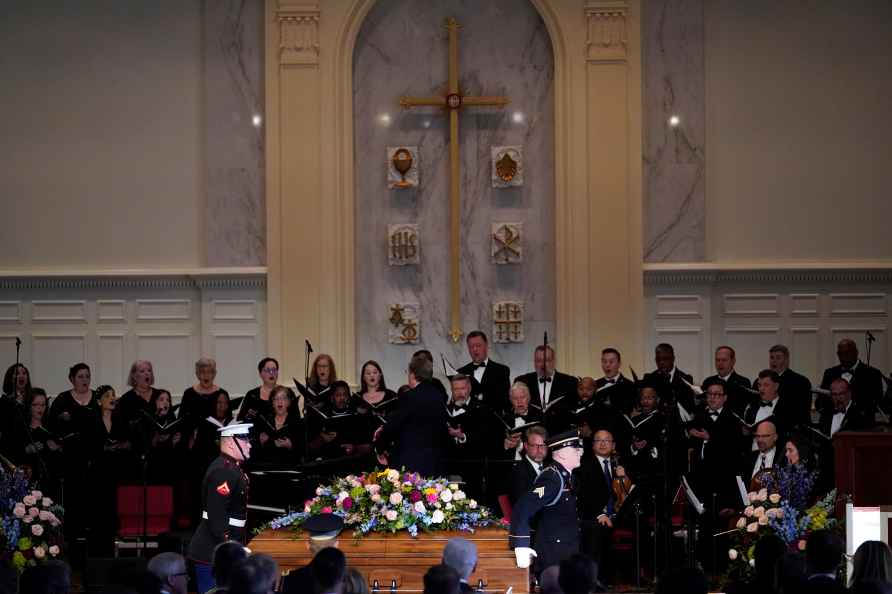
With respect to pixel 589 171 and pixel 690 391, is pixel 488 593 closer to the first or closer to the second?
pixel 690 391

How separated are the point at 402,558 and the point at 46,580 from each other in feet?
8.65

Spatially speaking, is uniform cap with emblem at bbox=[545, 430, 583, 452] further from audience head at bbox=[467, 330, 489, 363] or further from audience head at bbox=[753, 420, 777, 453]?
audience head at bbox=[467, 330, 489, 363]

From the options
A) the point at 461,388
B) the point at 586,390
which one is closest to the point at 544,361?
the point at 586,390

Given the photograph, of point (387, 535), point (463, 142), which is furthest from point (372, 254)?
point (387, 535)

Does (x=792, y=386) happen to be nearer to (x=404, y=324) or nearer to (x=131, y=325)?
(x=404, y=324)

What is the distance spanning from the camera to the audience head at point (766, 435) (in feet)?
36.2

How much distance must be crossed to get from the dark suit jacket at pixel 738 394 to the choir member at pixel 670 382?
0.21 m

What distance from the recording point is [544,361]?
12219 mm

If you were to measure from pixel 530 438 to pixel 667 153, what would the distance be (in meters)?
5.29

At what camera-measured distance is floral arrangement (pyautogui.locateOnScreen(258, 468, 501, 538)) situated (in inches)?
339

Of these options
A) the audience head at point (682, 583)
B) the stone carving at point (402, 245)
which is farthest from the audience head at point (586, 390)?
the audience head at point (682, 583)

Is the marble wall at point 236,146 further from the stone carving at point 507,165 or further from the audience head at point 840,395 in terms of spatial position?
the audience head at point 840,395

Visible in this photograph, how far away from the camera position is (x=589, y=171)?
14.0 m

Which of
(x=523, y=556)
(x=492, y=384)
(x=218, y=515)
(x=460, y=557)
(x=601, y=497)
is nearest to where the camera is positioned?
(x=460, y=557)
